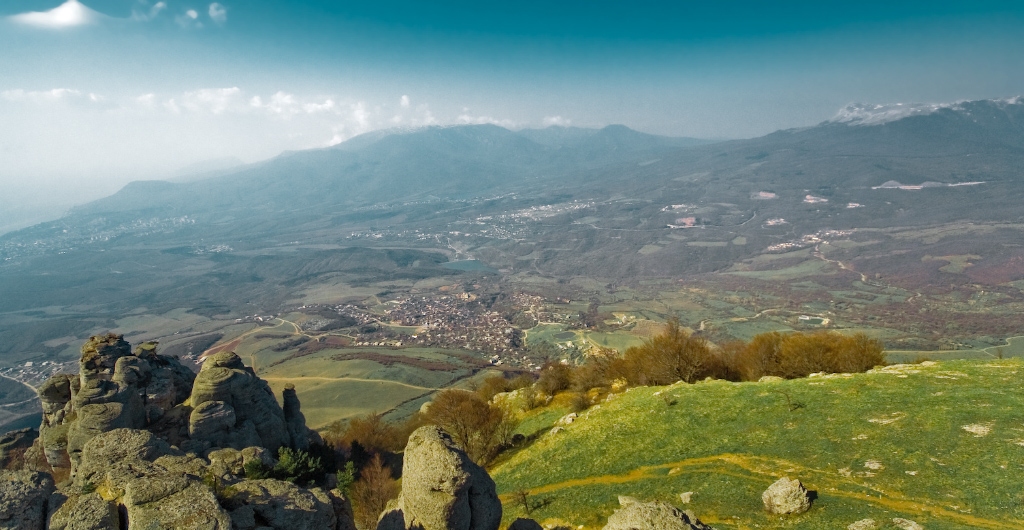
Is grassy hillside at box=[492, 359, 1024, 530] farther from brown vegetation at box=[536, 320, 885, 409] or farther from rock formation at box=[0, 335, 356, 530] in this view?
rock formation at box=[0, 335, 356, 530]

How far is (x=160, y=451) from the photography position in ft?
48.9

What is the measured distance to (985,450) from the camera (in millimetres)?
14906

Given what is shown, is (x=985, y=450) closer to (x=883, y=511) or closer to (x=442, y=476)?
(x=883, y=511)

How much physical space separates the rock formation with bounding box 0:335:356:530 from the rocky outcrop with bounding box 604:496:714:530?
6808mm

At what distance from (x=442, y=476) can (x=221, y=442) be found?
20388 mm

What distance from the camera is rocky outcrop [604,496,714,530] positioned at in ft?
30.0

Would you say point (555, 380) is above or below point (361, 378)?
above

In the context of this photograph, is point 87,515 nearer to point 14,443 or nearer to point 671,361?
point 14,443

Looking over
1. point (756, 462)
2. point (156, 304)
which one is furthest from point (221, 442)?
point (156, 304)

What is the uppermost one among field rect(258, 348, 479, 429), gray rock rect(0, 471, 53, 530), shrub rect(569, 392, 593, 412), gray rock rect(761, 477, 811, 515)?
gray rock rect(0, 471, 53, 530)

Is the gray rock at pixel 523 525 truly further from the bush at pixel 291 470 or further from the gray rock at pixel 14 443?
the gray rock at pixel 14 443

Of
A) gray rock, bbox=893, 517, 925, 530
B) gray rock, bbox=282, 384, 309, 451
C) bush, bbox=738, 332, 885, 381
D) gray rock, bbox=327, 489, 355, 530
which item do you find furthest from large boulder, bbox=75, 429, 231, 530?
bush, bbox=738, 332, 885, 381

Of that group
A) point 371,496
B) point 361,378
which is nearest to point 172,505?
point 371,496

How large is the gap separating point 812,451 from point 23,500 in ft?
78.5
